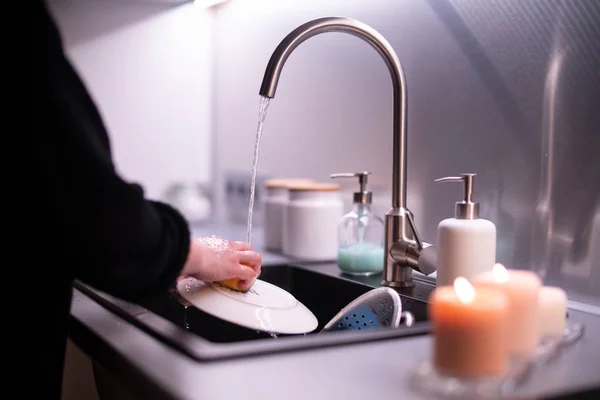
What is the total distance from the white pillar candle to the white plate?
30cm

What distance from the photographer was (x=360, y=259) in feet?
4.12

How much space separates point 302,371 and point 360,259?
2.01 ft

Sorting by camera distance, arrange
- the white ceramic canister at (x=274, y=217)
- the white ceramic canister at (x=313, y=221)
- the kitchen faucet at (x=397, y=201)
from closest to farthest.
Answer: the kitchen faucet at (x=397, y=201)
the white ceramic canister at (x=313, y=221)
the white ceramic canister at (x=274, y=217)

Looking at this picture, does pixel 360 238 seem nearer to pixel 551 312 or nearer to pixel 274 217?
pixel 274 217

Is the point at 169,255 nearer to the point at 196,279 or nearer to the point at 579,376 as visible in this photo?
the point at 196,279

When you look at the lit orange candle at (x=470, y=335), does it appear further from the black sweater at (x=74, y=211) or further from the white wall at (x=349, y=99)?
the white wall at (x=349, y=99)

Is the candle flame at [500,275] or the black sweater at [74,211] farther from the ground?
the black sweater at [74,211]

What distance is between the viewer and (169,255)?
2.45 feet

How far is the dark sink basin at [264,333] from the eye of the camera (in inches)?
28.4

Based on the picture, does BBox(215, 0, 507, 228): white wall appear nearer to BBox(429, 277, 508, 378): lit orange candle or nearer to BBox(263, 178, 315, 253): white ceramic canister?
BBox(263, 178, 315, 253): white ceramic canister

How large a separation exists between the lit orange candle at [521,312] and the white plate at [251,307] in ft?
0.95

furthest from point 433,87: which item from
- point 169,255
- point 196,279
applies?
point 169,255

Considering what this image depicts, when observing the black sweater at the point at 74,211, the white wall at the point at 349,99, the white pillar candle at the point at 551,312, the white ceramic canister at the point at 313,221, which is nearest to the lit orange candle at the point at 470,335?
the white pillar candle at the point at 551,312

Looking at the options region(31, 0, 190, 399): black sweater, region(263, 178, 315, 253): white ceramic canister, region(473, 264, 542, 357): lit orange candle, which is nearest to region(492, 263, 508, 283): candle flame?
region(473, 264, 542, 357): lit orange candle
